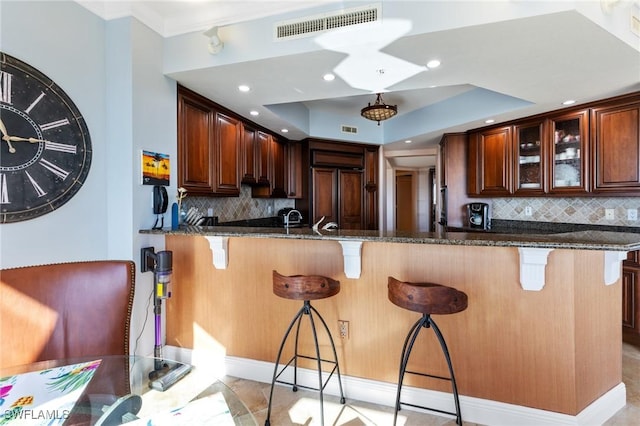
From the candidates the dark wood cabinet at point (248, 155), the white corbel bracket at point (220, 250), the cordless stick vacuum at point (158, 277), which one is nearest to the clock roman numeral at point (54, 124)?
the cordless stick vacuum at point (158, 277)

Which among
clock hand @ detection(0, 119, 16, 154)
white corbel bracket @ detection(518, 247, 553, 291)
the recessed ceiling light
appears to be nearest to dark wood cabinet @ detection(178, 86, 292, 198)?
Answer: clock hand @ detection(0, 119, 16, 154)

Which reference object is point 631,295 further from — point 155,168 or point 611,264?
point 155,168

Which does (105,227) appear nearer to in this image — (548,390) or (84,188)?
(84,188)

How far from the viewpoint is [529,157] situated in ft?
11.8

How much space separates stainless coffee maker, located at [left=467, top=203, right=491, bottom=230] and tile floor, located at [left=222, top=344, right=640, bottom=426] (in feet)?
7.00

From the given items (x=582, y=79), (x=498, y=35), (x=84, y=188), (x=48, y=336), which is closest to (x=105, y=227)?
(x=84, y=188)

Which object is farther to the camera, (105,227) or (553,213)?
(553,213)

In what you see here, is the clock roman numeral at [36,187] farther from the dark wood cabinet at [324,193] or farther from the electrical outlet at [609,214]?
the electrical outlet at [609,214]

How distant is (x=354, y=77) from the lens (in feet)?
8.25

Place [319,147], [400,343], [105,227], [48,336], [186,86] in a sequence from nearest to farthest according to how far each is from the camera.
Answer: [48,336] < [400,343] < [105,227] < [186,86] < [319,147]

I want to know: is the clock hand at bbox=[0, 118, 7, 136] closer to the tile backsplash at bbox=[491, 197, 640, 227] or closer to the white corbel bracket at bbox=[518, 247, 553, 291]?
the white corbel bracket at bbox=[518, 247, 553, 291]

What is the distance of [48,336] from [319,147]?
3.92m

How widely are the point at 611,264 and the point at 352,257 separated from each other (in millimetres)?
→ 1522

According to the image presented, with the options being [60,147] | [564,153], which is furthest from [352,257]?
[564,153]
